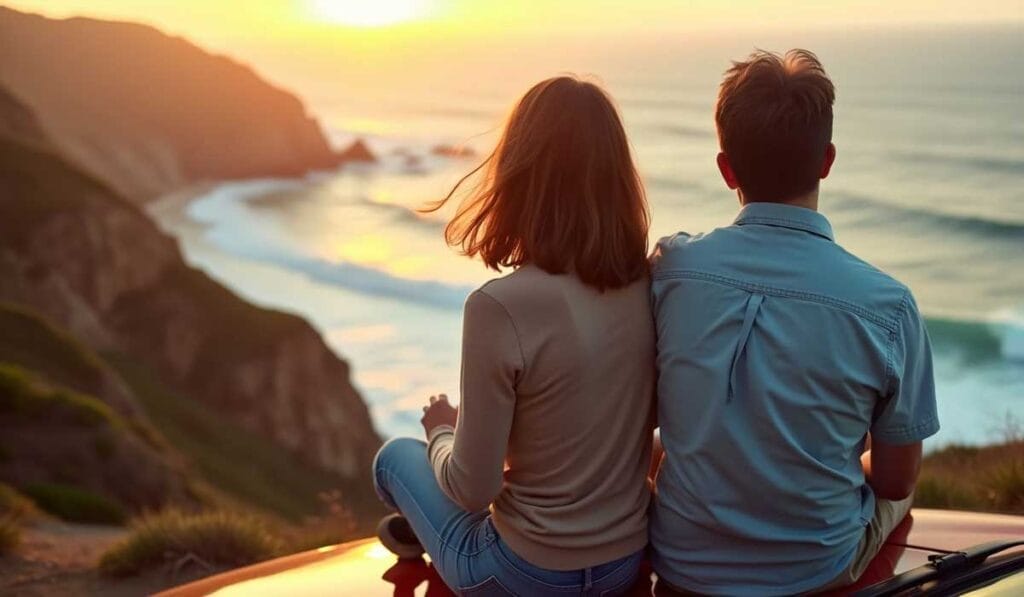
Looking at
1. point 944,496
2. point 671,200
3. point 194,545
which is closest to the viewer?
point 944,496

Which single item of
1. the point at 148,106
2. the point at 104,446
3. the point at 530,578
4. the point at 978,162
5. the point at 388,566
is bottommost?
the point at 148,106

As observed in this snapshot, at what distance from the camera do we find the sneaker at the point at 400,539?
113 inches

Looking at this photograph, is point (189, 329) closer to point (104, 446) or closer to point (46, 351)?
point (46, 351)

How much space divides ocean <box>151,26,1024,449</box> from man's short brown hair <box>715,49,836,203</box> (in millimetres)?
409

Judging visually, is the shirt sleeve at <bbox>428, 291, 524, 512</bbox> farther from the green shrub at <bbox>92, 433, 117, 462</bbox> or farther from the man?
A: the green shrub at <bbox>92, 433, 117, 462</bbox>

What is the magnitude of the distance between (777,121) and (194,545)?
4249 millimetres

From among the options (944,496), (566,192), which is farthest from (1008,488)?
(566,192)

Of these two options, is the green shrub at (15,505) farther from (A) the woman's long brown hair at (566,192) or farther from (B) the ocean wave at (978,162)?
(B) the ocean wave at (978,162)

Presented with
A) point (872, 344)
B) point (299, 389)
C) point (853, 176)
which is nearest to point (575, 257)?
point (872, 344)

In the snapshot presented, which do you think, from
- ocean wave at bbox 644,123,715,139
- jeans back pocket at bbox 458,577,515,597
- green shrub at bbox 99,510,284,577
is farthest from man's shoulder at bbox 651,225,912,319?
ocean wave at bbox 644,123,715,139

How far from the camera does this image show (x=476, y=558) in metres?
2.63

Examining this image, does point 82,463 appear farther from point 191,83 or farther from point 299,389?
point 191,83

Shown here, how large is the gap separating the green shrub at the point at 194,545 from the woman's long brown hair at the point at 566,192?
3622 millimetres

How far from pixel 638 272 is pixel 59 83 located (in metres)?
83.1
